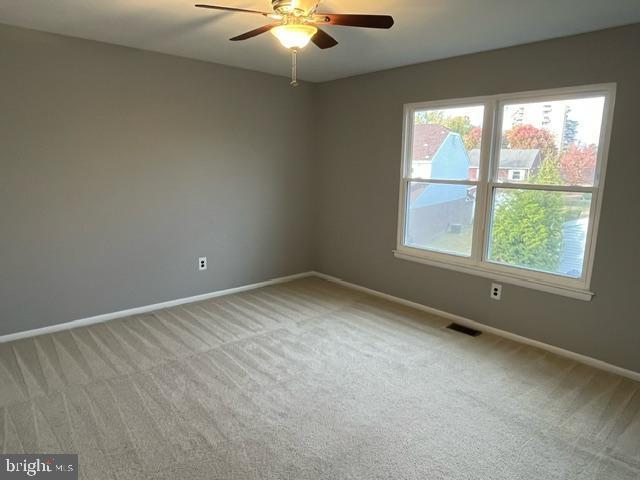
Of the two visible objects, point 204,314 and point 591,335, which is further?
point 204,314

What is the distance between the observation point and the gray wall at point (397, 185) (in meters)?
2.81

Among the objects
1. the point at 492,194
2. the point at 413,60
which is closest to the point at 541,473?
the point at 492,194

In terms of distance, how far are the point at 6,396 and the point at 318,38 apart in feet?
9.53

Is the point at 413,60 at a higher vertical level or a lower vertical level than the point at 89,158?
higher

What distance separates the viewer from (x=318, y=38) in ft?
7.77

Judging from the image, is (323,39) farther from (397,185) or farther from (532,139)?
(397,185)

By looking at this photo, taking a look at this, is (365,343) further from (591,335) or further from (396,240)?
(591,335)

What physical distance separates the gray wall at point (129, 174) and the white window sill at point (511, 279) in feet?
6.06

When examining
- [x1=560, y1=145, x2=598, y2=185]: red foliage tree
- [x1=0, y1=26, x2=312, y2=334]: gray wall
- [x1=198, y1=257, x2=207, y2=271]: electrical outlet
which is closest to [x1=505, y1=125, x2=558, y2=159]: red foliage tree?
[x1=560, y1=145, x2=598, y2=185]: red foliage tree

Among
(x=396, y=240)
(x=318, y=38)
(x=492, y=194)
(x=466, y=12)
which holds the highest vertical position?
(x=466, y=12)

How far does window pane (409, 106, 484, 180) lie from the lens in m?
3.65

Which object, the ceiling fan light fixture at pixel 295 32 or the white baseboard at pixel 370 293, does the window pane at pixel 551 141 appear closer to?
the white baseboard at pixel 370 293

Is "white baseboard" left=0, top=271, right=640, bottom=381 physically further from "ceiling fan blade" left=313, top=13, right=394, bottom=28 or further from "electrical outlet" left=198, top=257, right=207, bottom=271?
"ceiling fan blade" left=313, top=13, right=394, bottom=28

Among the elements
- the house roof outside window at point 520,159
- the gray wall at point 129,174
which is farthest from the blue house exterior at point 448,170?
the gray wall at point 129,174
